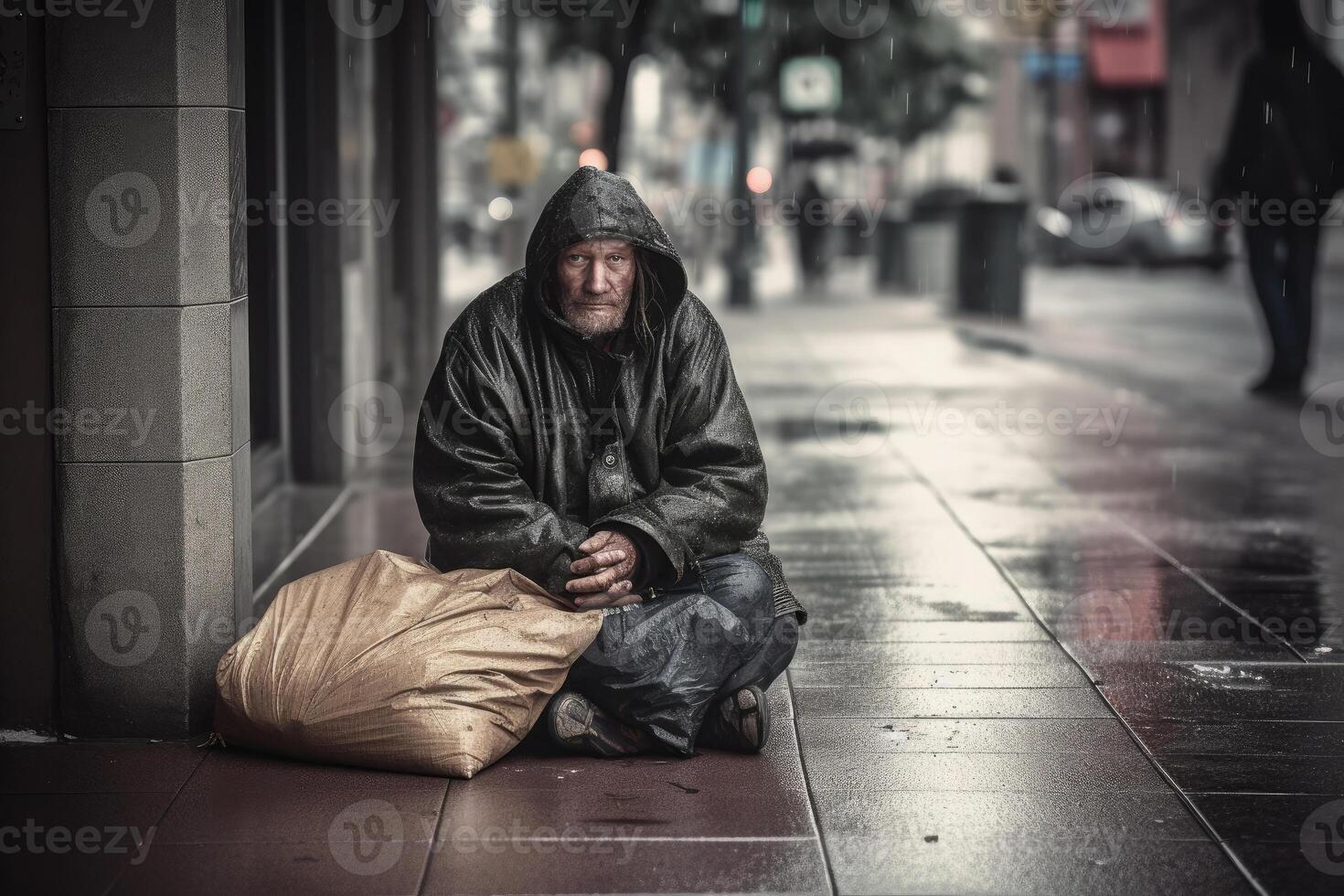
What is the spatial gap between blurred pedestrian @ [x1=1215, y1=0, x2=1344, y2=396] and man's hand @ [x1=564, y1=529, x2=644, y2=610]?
869 cm

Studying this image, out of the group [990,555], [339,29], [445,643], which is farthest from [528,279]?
[339,29]

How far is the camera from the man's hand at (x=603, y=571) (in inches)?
174

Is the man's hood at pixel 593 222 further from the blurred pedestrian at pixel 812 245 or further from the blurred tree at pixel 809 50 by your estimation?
the blurred pedestrian at pixel 812 245

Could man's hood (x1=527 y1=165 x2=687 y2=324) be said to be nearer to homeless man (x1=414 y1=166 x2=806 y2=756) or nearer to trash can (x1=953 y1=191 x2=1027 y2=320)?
homeless man (x1=414 y1=166 x2=806 y2=756)

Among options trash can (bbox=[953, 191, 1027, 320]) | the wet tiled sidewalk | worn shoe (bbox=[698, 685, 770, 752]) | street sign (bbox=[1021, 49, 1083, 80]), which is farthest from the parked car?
worn shoe (bbox=[698, 685, 770, 752])

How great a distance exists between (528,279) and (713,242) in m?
29.6

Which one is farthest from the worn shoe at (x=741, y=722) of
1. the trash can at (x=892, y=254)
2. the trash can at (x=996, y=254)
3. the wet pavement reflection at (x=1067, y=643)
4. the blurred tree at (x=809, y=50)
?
the trash can at (x=892, y=254)

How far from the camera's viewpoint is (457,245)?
43.0 metres

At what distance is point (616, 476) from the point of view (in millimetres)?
4625

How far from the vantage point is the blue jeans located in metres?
4.41

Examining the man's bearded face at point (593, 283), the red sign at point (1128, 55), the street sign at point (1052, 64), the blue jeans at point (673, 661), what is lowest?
the blue jeans at point (673, 661)

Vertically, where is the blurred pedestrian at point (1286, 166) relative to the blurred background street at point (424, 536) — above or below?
above

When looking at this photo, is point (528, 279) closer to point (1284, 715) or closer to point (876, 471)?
point (1284, 715)

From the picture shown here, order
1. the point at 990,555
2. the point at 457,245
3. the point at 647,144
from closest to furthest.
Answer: the point at 990,555, the point at 457,245, the point at 647,144
